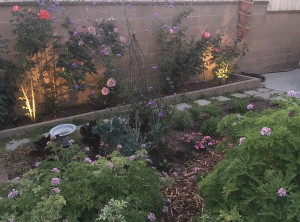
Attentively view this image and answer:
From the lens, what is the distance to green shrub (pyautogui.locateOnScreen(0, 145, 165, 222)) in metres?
Result: 1.69

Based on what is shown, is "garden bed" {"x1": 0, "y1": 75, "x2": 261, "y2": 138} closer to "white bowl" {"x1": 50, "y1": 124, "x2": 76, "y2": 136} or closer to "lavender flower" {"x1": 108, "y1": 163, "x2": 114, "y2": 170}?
"white bowl" {"x1": 50, "y1": 124, "x2": 76, "y2": 136}

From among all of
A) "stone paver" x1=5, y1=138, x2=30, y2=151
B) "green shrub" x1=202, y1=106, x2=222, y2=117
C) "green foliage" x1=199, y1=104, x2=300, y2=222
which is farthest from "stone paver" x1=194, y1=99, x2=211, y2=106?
"green foliage" x1=199, y1=104, x2=300, y2=222

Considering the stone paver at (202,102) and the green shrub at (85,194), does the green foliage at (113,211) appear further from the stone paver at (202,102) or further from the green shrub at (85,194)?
the stone paver at (202,102)

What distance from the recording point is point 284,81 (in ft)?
21.9

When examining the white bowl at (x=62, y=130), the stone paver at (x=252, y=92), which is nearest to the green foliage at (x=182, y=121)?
the white bowl at (x=62, y=130)

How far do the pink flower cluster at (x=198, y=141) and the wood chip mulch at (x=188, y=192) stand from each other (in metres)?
0.11

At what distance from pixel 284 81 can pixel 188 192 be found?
5.06 m

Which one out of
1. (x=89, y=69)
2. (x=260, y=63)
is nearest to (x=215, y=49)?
(x=260, y=63)

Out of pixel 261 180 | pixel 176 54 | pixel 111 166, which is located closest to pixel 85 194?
pixel 111 166

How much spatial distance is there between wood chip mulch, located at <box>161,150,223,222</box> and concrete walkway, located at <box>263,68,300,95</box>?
3.51 meters

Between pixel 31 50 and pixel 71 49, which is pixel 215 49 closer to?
pixel 71 49

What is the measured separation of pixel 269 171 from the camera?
159 centimetres

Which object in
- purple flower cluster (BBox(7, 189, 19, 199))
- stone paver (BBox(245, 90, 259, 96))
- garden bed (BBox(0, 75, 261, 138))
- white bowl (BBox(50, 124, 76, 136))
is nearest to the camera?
purple flower cluster (BBox(7, 189, 19, 199))

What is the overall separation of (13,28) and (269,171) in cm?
399
